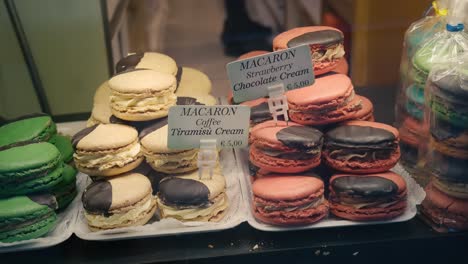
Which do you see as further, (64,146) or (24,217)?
(64,146)

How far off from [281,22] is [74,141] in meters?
0.82

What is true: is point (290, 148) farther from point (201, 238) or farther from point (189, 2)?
point (189, 2)

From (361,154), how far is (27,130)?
2.87 ft

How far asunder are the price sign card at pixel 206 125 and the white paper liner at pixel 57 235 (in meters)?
0.31

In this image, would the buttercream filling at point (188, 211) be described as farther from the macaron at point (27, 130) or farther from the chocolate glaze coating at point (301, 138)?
the macaron at point (27, 130)

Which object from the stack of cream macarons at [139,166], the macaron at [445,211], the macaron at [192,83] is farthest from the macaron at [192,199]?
the macaron at [445,211]

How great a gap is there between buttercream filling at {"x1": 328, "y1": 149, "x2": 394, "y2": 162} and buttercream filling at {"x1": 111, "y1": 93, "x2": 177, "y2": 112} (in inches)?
18.1

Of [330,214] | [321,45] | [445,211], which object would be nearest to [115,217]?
[330,214]

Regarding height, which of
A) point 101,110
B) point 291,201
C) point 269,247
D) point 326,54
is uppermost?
point 326,54

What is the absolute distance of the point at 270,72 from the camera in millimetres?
1458

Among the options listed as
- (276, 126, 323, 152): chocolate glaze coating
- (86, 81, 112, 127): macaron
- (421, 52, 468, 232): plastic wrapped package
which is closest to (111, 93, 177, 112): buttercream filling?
(86, 81, 112, 127): macaron

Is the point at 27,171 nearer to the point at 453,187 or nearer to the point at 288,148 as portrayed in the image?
the point at 288,148

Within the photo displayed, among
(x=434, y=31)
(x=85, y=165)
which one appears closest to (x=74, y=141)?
(x=85, y=165)

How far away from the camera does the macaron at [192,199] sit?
1.40 m
